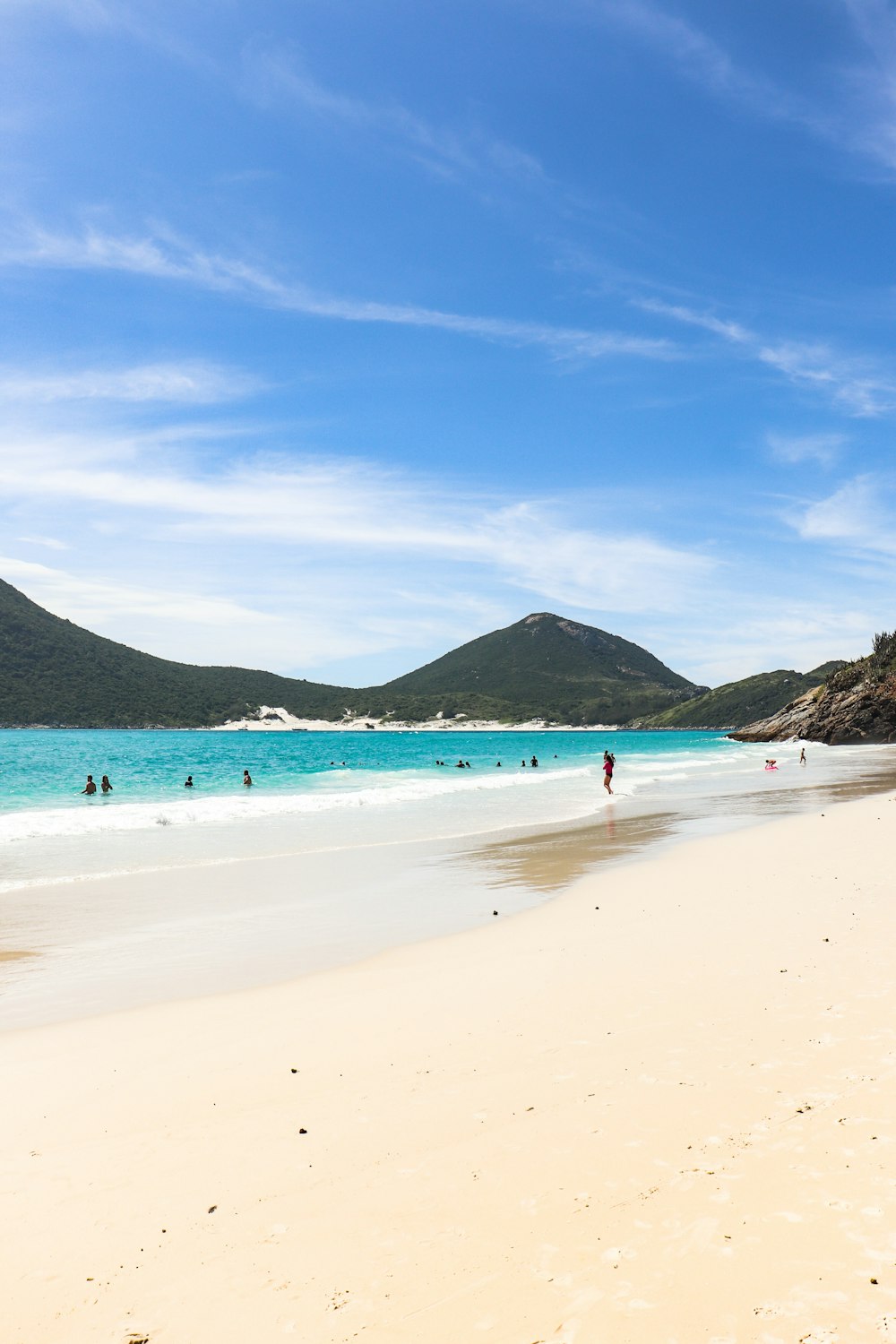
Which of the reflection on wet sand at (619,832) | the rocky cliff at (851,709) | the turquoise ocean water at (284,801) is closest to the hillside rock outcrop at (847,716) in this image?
the rocky cliff at (851,709)

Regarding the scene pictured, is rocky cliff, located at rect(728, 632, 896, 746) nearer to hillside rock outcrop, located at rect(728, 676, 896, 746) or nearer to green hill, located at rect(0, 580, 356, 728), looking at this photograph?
hillside rock outcrop, located at rect(728, 676, 896, 746)

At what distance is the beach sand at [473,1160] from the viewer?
143 inches

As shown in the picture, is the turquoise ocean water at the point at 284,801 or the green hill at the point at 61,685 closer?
the turquoise ocean water at the point at 284,801

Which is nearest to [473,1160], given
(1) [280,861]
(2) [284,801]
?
(1) [280,861]

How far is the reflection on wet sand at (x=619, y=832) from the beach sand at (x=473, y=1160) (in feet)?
26.0

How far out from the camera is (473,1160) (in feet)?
16.0

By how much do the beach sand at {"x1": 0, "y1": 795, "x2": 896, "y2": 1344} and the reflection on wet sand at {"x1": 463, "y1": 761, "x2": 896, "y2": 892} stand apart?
7.93 metres

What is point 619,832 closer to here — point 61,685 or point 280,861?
point 280,861

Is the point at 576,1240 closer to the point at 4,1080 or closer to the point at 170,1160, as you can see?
the point at 170,1160

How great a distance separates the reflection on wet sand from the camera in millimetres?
17703

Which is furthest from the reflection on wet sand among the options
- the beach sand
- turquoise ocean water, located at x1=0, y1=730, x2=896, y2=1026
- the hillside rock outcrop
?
the hillside rock outcrop

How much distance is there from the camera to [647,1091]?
5.64m

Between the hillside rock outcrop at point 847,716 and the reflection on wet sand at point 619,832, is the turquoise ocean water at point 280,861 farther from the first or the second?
the hillside rock outcrop at point 847,716

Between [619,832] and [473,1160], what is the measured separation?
67.0 feet
